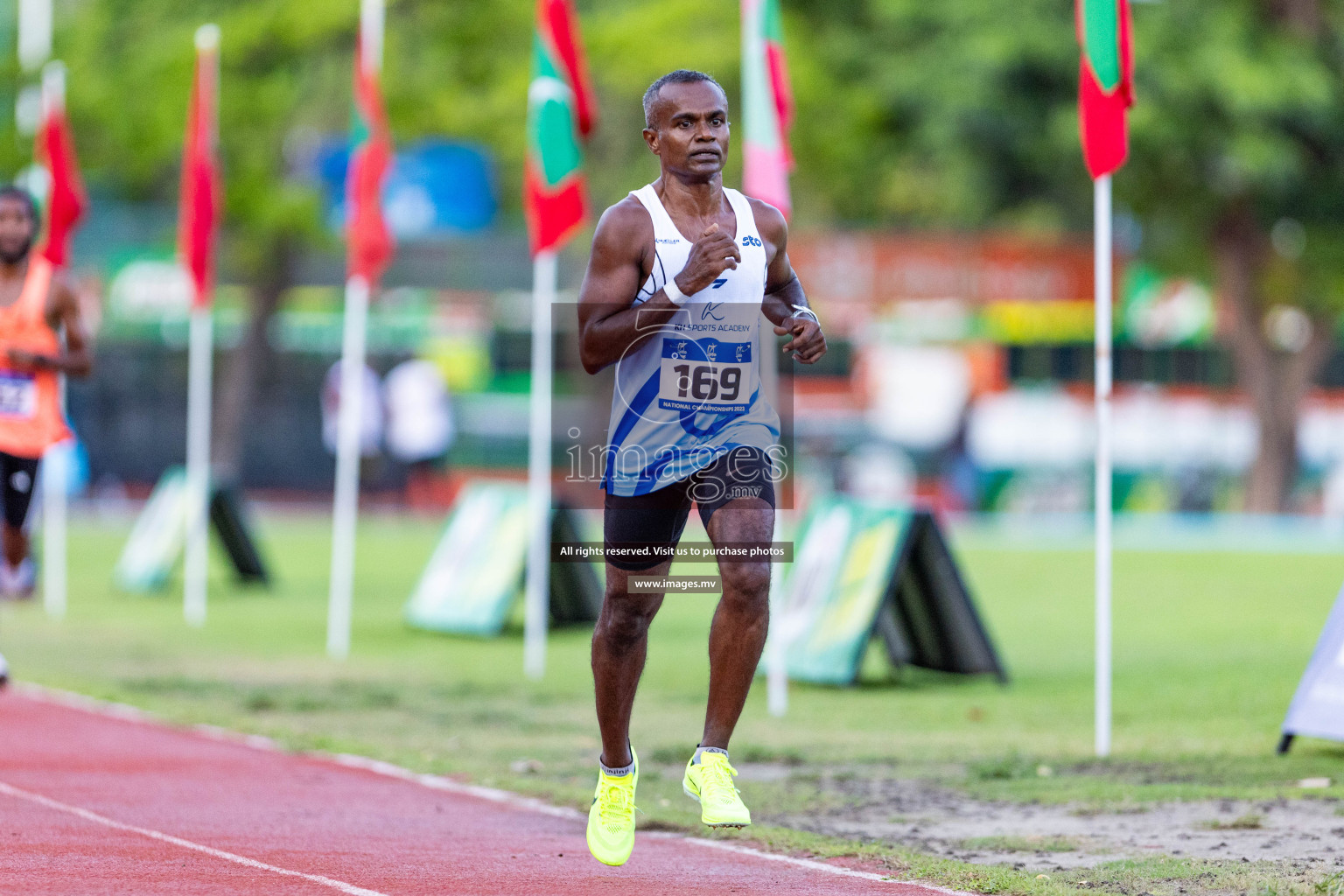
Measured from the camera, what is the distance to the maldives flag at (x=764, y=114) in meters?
11.2

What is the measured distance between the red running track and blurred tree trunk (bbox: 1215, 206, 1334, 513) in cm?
2586

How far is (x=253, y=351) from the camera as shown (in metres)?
33.7

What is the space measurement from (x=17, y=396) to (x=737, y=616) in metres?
5.68

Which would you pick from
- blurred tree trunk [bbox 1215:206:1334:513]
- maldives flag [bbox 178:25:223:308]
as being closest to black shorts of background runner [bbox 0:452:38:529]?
maldives flag [bbox 178:25:223:308]

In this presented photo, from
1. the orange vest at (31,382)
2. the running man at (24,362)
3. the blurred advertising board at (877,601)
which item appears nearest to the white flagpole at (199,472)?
the running man at (24,362)

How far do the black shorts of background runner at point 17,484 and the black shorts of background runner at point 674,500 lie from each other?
5244 mm

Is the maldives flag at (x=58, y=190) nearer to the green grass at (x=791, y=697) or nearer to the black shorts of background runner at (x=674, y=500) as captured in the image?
the green grass at (x=791, y=697)

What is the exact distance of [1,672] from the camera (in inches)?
397

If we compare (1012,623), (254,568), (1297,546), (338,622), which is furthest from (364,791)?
(1297,546)

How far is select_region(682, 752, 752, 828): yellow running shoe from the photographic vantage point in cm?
610

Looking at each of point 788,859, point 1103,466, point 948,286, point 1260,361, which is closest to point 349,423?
point 1103,466

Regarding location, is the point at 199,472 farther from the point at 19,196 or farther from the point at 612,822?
the point at 612,822

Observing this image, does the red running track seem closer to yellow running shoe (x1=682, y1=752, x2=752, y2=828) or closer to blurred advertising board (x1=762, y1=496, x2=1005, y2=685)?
yellow running shoe (x1=682, y1=752, x2=752, y2=828)

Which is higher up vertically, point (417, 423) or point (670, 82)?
point (417, 423)
